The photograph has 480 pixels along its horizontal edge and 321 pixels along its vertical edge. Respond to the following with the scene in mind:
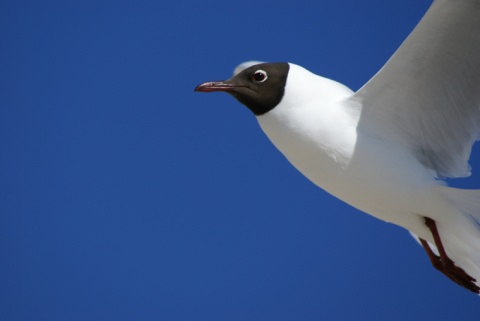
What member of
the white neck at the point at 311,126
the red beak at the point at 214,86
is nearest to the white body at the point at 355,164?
the white neck at the point at 311,126

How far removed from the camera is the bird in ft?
11.8

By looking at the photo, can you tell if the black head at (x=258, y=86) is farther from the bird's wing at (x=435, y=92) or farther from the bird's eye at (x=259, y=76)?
the bird's wing at (x=435, y=92)

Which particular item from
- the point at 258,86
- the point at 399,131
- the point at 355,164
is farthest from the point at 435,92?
the point at 258,86

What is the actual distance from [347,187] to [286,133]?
31 centimetres

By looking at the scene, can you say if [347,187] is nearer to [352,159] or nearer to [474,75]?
[352,159]

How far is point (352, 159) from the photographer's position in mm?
3631

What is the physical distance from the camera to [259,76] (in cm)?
380

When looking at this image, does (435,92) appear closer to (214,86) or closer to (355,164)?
(355,164)

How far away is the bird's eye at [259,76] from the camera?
3795 mm

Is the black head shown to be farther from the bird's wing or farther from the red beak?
the bird's wing

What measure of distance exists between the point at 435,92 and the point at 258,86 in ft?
2.25

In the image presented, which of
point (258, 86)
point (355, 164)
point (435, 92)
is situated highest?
point (258, 86)

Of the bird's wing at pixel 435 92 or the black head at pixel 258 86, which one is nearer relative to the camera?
the bird's wing at pixel 435 92

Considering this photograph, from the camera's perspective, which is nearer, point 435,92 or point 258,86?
point 435,92
